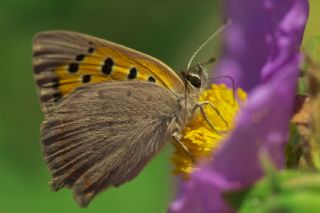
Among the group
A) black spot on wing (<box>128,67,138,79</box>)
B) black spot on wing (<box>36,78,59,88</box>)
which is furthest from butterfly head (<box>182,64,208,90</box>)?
black spot on wing (<box>36,78,59,88</box>)

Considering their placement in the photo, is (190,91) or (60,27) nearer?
(190,91)

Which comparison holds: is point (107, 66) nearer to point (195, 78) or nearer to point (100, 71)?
point (100, 71)

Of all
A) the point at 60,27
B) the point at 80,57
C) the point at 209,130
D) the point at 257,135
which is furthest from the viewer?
the point at 60,27

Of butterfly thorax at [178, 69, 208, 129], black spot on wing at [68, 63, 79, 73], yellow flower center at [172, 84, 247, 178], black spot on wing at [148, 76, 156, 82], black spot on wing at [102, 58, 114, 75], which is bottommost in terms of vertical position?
yellow flower center at [172, 84, 247, 178]

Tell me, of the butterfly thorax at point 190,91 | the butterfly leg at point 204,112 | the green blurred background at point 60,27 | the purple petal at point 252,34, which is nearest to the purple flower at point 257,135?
the purple petal at point 252,34

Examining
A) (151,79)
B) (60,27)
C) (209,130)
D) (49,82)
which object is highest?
(60,27)

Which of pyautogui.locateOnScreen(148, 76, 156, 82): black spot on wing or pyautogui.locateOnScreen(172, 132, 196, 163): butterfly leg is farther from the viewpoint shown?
pyautogui.locateOnScreen(148, 76, 156, 82): black spot on wing

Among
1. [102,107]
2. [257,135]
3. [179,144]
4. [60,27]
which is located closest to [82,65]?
[102,107]

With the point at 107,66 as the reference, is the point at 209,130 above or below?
below

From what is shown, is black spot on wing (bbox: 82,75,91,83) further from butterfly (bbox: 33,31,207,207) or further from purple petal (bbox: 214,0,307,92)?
purple petal (bbox: 214,0,307,92)
